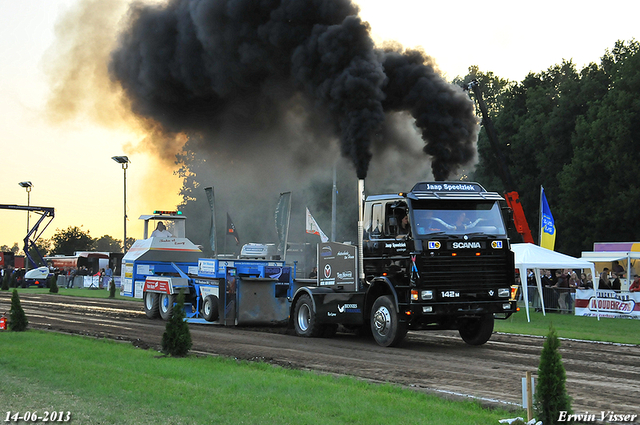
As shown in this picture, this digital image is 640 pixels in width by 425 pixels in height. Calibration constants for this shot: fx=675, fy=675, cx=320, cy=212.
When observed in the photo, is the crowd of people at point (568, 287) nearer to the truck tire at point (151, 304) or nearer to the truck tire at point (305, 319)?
the truck tire at point (305, 319)

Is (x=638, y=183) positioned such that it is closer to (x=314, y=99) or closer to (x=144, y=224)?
(x=314, y=99)

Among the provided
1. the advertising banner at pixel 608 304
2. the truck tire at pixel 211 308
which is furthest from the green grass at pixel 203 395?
the advertising banner at pixel 608 304

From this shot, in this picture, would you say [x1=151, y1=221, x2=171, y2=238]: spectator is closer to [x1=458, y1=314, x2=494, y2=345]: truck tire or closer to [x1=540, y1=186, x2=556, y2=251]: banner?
[x1=458, y1=314, x2=494, y2=345]: truck tire

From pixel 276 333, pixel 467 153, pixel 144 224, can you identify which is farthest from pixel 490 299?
pixel 144 224

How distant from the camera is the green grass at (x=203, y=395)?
686 cm

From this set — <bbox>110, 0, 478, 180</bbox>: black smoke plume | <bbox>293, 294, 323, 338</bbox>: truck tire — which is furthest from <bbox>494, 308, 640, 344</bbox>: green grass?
<bbox>293, 294, 323, 338</bbox>: truck tire

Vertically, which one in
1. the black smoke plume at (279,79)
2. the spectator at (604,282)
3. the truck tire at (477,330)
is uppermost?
the black smoke plume at (279,79)

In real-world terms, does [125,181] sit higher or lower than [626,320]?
higher

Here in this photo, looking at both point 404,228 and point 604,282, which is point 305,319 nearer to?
point 404,228

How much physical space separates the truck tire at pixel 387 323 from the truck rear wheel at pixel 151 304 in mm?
9675

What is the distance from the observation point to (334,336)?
54.0 feet

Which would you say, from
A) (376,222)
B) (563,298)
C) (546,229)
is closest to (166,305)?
(376,222)

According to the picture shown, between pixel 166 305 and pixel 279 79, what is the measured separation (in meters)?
8.73

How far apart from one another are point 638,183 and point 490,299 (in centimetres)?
3276
